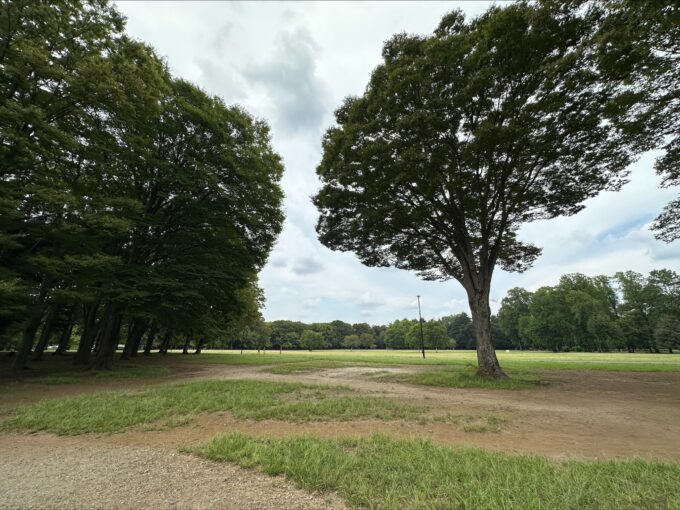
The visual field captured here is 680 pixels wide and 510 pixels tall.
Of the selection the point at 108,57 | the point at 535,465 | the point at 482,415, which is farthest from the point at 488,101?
the point at 108,57

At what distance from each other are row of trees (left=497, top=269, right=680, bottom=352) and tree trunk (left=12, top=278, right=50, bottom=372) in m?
89.2

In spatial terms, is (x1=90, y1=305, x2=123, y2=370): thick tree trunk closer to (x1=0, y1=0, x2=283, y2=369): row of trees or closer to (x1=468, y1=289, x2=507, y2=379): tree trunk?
(x1=0, y1=0, x2=283, y2=369): row of trees

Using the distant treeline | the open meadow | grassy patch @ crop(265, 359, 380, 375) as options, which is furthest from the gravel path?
the distant treeline

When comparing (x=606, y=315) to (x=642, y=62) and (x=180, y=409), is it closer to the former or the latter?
(x=642, y=62)

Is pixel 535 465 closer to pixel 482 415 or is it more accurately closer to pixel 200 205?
pixel 482 415

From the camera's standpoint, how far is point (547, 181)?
43.9 ft

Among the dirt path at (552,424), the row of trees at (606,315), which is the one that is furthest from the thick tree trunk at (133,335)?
the row of trees at (606,315)

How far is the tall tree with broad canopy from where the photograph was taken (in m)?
9.75

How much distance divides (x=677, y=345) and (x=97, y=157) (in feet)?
316

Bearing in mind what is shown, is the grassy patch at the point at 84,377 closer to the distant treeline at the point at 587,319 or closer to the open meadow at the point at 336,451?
the open meadow at the point at 336,451

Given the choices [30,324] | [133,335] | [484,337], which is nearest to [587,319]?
[484,337]

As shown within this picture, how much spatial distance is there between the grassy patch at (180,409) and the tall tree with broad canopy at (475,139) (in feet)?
27.2

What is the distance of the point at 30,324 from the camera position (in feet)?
49.4

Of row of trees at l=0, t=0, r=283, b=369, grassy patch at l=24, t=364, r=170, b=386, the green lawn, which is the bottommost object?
grassy patch at l=24, t=364, r=170, b=386
